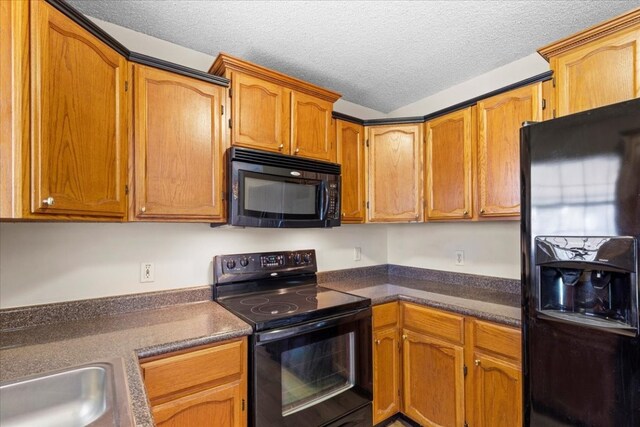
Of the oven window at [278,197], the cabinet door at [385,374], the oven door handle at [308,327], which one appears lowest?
the cabinet door at [385,374]

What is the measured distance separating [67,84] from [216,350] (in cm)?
118

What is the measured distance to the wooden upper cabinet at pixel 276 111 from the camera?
1675mm

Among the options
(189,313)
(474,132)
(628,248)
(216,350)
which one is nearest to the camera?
(628,248)

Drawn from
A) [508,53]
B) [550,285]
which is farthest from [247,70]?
[550,285]

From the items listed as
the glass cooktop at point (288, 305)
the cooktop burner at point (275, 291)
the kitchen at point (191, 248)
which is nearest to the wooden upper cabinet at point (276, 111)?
the kitchen at point (191, 248)

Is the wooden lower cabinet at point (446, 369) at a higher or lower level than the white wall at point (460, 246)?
lower

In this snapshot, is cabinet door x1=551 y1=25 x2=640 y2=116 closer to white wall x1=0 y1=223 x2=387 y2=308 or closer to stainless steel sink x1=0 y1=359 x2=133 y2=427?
white wall x1=0 y1=223 x2=387 y2=308

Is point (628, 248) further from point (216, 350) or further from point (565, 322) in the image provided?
point (216, 350)

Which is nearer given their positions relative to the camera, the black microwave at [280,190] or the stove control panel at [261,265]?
the black microwave at [280,190]

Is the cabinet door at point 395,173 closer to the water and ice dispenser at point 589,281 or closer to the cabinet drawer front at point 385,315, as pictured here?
the cabinet drawer front at point 385,315

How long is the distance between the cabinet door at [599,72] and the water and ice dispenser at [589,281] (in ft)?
2.27

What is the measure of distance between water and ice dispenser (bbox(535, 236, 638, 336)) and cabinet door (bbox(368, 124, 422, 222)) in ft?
3.59

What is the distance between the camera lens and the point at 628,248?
99 centimetres

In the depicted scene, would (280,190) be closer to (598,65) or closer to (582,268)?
(582,268)
